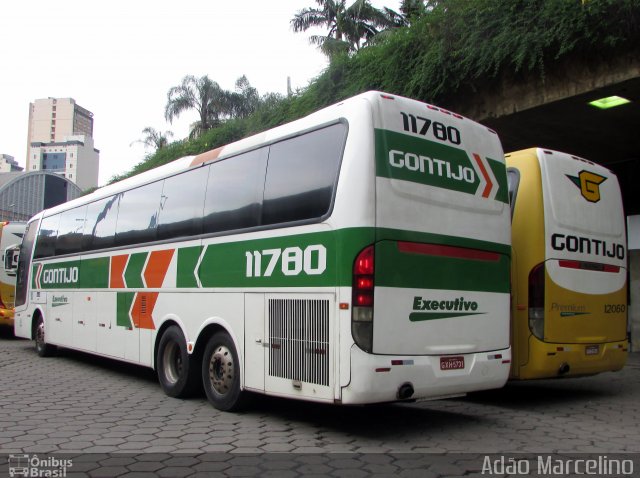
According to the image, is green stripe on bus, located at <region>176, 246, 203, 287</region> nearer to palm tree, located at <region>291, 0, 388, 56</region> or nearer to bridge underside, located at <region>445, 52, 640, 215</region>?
bridge underside, located at <region>445, 52, 640, 215</region>

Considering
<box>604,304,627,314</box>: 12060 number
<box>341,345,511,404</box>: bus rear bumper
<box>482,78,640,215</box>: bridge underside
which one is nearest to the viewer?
<box>341,345,511,404</box>: bus rear bumper

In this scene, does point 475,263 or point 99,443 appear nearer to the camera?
point 99,443

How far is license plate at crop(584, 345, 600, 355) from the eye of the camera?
739 cm

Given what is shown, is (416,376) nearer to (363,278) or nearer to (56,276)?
(363,278)

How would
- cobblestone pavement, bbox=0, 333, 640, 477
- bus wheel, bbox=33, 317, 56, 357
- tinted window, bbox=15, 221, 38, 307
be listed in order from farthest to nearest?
tinted window, bbox=15, 221, 38, 307, bus wheel, bbox=33, 317, 56, 357, cobblestone pavement, bbox=0, 333, 640, 477

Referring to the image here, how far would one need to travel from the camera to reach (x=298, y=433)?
5.72 m

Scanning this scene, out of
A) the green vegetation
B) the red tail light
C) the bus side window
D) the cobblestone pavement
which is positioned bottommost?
the cobblestone pavement

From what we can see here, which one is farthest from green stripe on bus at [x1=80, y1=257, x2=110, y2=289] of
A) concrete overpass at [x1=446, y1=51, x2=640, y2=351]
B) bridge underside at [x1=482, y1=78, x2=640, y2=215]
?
bridge underside at [x1=482, y1=78, x2=640, y2=215]

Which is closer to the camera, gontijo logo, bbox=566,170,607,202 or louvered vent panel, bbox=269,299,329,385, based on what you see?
louvered vent panel, bbox=269,299,329,385

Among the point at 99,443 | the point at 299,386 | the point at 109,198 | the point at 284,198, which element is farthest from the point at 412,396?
the point at 109,198

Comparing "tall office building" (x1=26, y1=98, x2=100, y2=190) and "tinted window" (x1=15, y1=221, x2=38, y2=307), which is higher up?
"tall office building" (x1=26, y1=98, x2=100, y2=190)

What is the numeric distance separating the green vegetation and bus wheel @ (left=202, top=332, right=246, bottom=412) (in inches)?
266

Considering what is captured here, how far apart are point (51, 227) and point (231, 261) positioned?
742cm

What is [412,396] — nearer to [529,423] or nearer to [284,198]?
[529,423]
